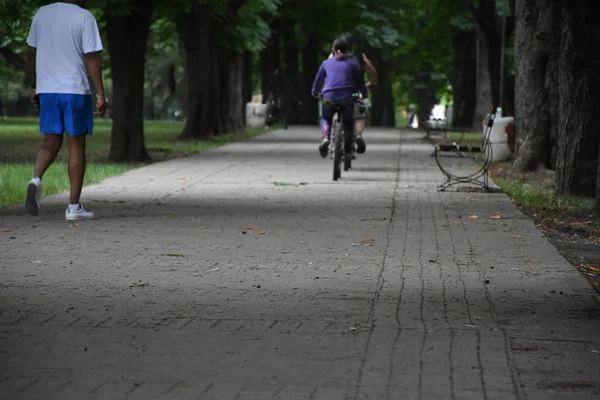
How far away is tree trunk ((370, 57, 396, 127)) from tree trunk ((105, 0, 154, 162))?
4300 cm

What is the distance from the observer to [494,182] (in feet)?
62.4

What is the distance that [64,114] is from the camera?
1241cm

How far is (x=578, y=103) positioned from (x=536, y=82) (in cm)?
458

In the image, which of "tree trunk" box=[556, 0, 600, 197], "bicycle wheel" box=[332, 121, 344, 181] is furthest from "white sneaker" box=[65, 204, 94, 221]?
"tree trunk" box=[556, 0, 600, 197]

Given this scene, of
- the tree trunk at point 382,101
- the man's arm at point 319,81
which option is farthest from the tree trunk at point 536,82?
the tree trunk at point 382,101

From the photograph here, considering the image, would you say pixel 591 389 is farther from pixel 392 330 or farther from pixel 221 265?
pixel 221 265

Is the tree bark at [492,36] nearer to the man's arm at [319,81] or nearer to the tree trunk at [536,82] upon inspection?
the tree trunk at [536,82]

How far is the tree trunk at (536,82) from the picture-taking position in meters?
20.7

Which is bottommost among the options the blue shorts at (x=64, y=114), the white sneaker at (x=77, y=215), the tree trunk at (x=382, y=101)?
the tree trunk at (x=382, y=101)

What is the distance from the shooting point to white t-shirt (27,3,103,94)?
40.5ft

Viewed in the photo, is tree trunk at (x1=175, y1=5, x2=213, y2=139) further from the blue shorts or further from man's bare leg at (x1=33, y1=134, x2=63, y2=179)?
the blue shorts

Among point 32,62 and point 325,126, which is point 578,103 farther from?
point 32,62

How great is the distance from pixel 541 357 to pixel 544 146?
50.1ft

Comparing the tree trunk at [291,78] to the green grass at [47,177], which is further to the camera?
the tree trunk at [291,78]
